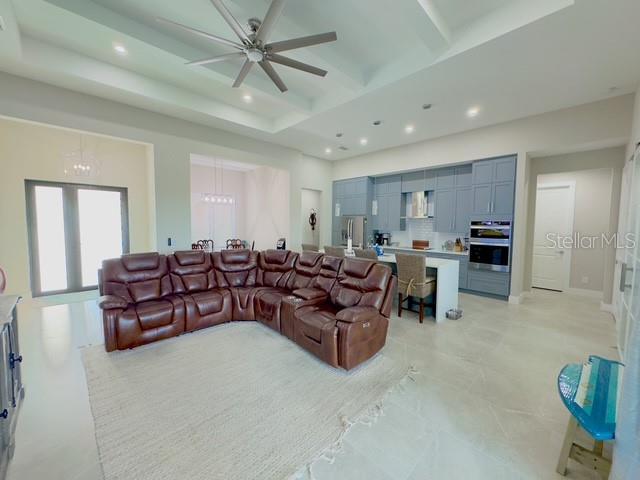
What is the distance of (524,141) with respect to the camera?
14.8ft

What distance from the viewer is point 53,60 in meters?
3.21

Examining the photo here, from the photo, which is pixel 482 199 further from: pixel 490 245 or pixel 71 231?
pixel 71 231

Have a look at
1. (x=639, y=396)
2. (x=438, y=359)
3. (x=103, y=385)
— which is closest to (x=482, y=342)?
(x=438, y=359)

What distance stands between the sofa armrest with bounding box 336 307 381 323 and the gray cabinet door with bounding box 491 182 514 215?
360 cm

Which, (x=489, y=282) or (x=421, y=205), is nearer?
(x=489, y=282)

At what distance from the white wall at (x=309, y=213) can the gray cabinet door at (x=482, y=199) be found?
12.7ft

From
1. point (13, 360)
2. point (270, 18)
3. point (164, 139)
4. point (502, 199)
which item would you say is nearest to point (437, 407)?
point (13, 360)

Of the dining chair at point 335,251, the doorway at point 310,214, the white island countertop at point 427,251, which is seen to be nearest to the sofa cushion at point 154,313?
the dining chair at point 335,251

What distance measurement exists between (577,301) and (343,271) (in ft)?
15.9

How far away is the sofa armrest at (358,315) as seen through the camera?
2.54m

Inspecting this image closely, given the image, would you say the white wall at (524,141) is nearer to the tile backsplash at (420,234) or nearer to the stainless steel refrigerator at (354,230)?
the tile backsplash at (420,234)

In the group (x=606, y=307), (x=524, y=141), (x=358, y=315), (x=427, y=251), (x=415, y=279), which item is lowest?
(x=606, y=307)

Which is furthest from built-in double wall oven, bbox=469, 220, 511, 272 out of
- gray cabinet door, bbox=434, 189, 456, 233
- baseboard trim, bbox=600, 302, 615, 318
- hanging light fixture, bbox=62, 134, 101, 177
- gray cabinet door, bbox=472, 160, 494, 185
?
hanging light fixture, bbox=62, 134, 101, 177

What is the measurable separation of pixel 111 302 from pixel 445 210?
234 inches
